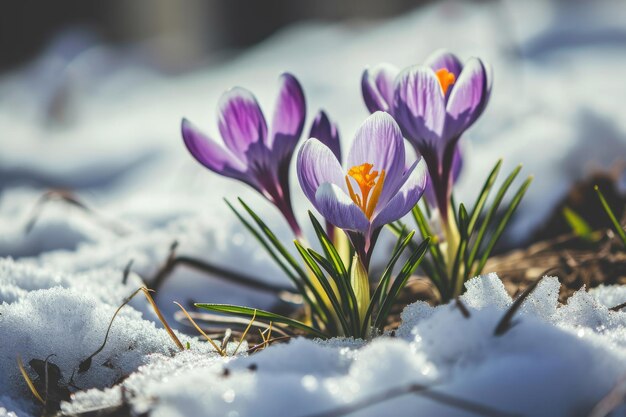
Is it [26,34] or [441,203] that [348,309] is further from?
[26,34]

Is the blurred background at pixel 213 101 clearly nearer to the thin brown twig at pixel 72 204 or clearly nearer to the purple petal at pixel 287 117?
the thin brown twig at pixel 72 204

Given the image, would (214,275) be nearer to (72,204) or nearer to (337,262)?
(337,262)

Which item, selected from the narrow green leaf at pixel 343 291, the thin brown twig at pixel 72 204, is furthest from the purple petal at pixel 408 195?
the thin brown twig at pixel 72 204

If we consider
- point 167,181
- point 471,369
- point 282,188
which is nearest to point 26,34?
point 167,181

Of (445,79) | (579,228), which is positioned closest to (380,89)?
(445,79)

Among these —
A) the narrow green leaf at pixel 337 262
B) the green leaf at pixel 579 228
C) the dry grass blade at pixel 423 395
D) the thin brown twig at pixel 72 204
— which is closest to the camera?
the dry grass blade at pixel 423 395

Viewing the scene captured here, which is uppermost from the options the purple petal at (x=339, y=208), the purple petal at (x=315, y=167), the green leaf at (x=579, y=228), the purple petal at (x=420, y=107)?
the purple petal at (x=420, y=107)

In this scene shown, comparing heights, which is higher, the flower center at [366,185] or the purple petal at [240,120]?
the purple petal at [240,120]
